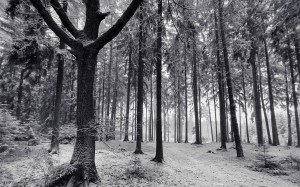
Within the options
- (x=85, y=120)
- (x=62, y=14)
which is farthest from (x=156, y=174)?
(x=62, y=14)

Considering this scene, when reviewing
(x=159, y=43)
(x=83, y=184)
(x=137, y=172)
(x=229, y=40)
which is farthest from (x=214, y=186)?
(x=229, y=40)

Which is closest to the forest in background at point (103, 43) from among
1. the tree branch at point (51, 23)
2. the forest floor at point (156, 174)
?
the tree branch at point (51, 23)

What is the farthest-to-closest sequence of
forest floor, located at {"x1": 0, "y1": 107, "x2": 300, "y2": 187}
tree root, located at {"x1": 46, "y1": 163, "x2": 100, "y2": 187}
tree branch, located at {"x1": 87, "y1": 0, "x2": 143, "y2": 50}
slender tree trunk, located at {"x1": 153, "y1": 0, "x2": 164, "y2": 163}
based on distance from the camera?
slender tree trunk, located at {"x1": 153, "y1": 0, "x2": 164, "y2": 163}
forest floor, located at {"x1": 0, "y1": 107, "x2": 300, "y2": 187}
tree branch, located at {"x1": 87, "y1": 0, "x2": 143, "y2": 50}
tree root, located at {"x1": 46, "y1": 163, "x2": 100, "y2": 187}

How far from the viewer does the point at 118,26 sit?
4441mm

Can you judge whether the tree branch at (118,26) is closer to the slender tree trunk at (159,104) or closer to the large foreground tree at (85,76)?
the large foreground tree at (85,76)

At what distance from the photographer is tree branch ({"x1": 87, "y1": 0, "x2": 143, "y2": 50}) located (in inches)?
169

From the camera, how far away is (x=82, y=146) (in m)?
4.51

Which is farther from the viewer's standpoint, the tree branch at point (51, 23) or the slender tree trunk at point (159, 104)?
the slender tree trunk at point (159, 104)

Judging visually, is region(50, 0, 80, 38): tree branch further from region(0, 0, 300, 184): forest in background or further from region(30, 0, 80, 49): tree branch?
region(30, 0, 80, 49): tree branch

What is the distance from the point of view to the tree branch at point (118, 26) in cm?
430

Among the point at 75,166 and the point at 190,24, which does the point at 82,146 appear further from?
the point at 190,24

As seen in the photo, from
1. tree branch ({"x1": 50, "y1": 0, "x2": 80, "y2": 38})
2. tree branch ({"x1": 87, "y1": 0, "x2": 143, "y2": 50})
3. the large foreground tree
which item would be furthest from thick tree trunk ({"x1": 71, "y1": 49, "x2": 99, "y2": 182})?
tree branch ({"x1": 50, "y1": 0, "x2": 80, "y2": 38})

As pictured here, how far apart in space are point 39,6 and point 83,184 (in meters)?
4.68

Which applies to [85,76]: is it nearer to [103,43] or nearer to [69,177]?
[103,43]
